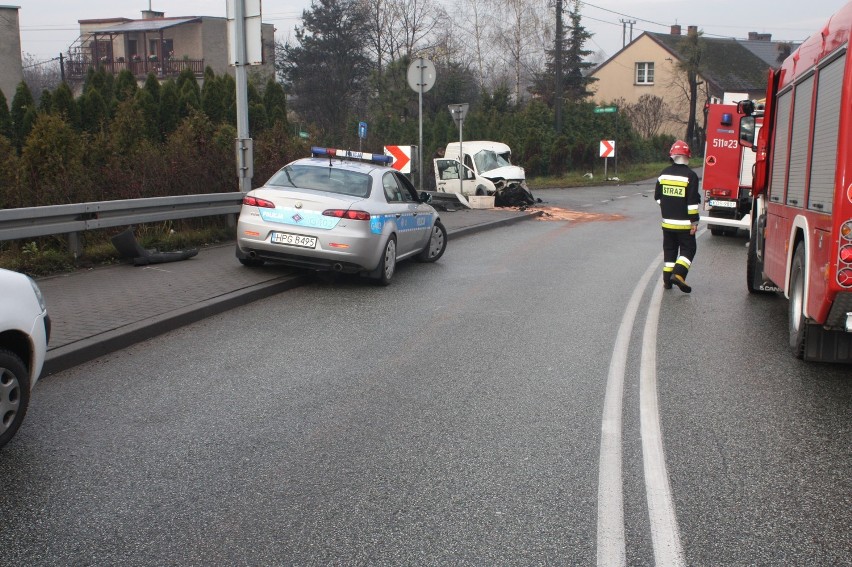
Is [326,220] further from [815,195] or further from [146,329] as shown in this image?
[815,195]

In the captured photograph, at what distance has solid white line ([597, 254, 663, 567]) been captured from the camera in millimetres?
3733

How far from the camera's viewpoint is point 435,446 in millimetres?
5078

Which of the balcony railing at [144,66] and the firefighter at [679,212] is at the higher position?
the balcony railing at [144,66]

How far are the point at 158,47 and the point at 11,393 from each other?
194 feet

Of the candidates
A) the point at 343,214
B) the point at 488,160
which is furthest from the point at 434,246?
the point at 488,160

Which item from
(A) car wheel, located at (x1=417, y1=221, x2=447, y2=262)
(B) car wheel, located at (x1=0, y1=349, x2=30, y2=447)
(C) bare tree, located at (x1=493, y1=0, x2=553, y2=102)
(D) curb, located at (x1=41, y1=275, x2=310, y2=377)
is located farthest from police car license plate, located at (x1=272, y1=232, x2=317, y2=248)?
(C) bare tree, located at (x1=493, y1=0, x2=553, y2=102)

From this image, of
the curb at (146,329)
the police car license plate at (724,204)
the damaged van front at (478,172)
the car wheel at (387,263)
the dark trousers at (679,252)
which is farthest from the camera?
the damaged van front at (478,172)

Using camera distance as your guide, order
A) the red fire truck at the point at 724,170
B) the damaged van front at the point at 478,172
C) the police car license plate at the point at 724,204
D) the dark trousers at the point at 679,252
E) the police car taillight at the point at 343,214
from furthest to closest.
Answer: the damaged van front at the point at 478,172 → the police car license plate at the point at 724,204 → the red fire truck at the point at 724,170 → the dark trousers at the point at 679,252 → the police car taillight at the point at 343,214

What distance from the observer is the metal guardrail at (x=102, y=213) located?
1004cm

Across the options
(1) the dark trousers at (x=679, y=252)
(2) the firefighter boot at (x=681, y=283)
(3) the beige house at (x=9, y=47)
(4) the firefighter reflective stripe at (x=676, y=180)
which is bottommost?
(2) the firefighter boot at (x=681, y=283)

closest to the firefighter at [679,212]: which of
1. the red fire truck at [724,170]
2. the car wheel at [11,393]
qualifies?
the red fire truck at [724,170]

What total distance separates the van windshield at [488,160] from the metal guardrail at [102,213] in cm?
1697

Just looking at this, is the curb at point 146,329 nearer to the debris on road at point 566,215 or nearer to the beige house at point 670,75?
the debris on road at point 566,215

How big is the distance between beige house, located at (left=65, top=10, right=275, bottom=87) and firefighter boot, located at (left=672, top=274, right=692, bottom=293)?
4774 cm
